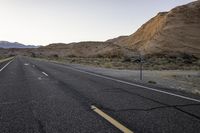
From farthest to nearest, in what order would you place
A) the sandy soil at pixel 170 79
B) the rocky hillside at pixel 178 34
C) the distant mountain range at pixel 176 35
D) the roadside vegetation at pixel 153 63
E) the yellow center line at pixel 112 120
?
the rocky hillside at pixel 178 34 → the distant mountain range at pixel 176 35 → the roadside vegetation at pixel 153 63 → the sandy soil at pixel 170 79 → the yellow center line at pixel 112 120

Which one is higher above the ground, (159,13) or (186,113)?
(159,13)

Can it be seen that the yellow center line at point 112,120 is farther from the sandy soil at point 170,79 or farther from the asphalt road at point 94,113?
the sandy soil at point 170,79

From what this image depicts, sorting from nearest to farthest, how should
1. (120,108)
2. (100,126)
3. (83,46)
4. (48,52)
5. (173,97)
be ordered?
(100,126), (120,108), (173,97), (83,46), (48,52)

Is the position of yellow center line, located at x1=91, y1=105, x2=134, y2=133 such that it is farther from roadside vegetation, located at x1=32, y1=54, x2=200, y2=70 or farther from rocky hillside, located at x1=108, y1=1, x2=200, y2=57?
rocky hillside, located at x1=108, y1=1, x2=200, y2=57

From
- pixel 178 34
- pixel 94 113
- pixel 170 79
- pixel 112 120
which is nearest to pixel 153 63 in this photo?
pixel 170 79

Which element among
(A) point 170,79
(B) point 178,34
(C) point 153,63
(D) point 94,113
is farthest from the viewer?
(B) point 178,34

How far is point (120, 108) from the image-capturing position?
24.7ft

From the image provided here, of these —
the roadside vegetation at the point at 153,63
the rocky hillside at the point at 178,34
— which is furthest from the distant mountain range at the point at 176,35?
the roadside vegetation at the point at 153,63

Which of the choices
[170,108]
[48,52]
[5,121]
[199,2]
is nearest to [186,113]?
[170,108]

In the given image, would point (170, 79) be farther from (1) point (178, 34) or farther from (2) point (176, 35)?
(1) point (178, 34)

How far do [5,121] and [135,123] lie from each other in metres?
2.81

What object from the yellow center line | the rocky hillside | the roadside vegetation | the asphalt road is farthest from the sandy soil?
the rocky hillside

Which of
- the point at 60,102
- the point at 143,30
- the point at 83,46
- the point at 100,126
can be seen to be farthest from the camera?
the point at 83,46

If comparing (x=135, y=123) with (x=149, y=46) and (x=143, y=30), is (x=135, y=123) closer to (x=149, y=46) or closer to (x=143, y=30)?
(x=149, y=46)
